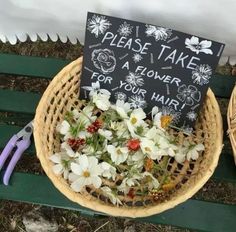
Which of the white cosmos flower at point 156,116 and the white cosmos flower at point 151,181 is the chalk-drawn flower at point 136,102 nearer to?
the white cosmos flower at point 156,116

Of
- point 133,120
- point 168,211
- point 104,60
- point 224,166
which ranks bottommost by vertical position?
point 168,211

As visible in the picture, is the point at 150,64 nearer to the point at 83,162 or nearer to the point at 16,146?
the point at 83,162

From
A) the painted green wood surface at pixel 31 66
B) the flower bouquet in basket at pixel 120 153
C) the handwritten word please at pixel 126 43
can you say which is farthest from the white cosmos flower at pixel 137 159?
the painted green wood surface at pixel 31 66

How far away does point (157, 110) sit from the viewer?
100 cm

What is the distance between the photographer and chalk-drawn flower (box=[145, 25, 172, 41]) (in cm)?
92

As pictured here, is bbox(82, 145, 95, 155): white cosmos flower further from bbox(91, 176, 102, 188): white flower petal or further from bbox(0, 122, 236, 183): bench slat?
bbox(0, 122, 236, 183): bench slat

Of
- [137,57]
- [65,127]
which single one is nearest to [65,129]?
[65,127]

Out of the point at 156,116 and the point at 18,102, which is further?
the point at 18,102

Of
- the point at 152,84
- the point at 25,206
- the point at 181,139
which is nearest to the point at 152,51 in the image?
the point at 152,84

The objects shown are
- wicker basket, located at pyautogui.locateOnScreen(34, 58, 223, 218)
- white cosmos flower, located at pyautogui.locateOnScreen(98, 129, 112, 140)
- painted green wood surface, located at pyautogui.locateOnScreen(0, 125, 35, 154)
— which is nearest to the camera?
wicker basket, located at pyautogui.locateOnScreen(34, 58, 223, 218)

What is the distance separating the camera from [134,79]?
3.21ft

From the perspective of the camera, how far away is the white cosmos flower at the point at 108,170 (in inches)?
37.4

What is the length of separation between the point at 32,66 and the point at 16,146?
223 mm

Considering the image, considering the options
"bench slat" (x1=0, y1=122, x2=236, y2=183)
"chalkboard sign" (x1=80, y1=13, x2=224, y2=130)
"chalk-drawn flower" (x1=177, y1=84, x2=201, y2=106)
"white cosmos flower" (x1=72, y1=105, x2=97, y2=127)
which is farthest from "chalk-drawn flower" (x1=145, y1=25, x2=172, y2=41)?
"bench slat" (x1=0, y1=122, x2=236, y2=183)
